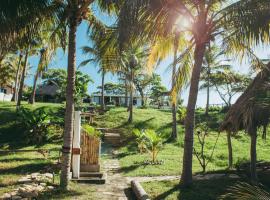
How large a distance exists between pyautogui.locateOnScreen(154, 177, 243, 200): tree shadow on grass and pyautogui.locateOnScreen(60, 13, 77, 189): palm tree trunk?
101 inches

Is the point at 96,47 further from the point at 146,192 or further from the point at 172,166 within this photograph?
the point at 172,166

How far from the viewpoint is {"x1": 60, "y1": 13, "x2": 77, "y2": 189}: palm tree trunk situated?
10.4 metres

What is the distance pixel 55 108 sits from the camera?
32938mm

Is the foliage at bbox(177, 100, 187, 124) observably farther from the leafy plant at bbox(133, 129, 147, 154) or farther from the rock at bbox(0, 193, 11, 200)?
the rock at bbox(0, 193, 11, 200)

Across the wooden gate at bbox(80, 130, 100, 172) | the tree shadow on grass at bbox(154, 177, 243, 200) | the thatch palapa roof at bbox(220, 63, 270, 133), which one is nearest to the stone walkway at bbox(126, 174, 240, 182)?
the tree shadow on grass at bbox(154, 177, 243, 200)

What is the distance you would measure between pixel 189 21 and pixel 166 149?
1191 centimetres

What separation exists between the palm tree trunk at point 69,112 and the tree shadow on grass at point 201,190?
8.44 feet

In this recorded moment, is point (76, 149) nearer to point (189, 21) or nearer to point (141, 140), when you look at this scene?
point (189, 21)

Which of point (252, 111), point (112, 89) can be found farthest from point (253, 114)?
point (112, 89)

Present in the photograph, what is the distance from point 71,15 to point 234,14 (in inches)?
174

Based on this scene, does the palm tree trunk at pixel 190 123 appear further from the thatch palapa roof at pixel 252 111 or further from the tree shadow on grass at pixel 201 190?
the thatch palapa roof at pixel 252 111

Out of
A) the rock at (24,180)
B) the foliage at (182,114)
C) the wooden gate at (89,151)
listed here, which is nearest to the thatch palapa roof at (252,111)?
the wooden gate at (89,151)

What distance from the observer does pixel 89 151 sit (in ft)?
42.2

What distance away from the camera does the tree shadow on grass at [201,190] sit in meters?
9.84
